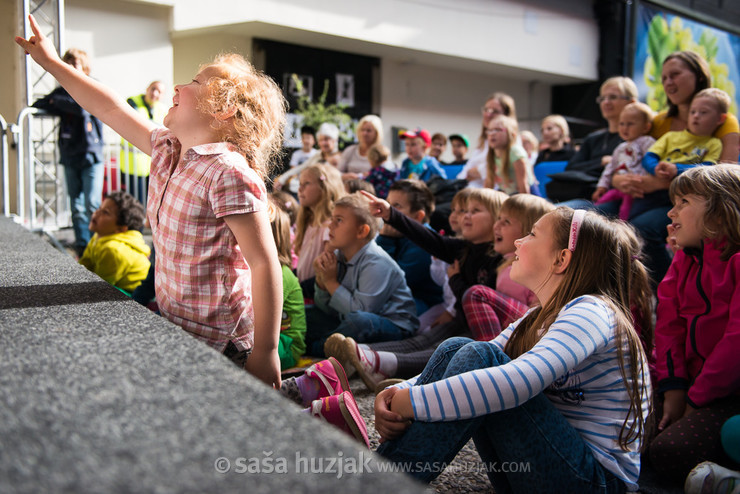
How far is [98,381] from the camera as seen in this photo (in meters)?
0.76

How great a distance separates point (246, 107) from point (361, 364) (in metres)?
1.13

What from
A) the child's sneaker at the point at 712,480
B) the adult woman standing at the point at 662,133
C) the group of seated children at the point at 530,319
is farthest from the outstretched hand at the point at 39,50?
the adult woman standing at the point at 662,133

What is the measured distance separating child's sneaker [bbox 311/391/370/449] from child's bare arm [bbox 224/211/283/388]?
0.58 ft

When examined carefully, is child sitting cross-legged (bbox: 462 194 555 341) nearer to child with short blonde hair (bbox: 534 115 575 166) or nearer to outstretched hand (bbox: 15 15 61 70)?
outstretched hand (bbox: 15 15 61 70)

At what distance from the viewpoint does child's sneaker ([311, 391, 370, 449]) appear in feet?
4.83

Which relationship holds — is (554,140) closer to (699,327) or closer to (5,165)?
(699,327)

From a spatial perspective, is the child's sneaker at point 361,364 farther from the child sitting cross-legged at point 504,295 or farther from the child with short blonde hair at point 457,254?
the child sitting cross-legged at point 504,295

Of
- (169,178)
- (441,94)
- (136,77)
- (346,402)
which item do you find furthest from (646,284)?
(441,94)

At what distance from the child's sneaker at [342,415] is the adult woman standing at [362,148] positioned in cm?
372

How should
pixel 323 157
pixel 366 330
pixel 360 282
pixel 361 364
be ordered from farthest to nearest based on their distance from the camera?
pixel 323 157 < pixel 360 282 < pixel 366 330 < pixel 361 364

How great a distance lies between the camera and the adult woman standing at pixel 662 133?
2.97m

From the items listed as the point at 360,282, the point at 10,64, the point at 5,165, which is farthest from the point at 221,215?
the point at 10,64

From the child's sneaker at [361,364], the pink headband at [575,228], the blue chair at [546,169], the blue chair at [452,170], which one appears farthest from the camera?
the blue chair at [452,170]

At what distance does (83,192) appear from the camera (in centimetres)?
496
